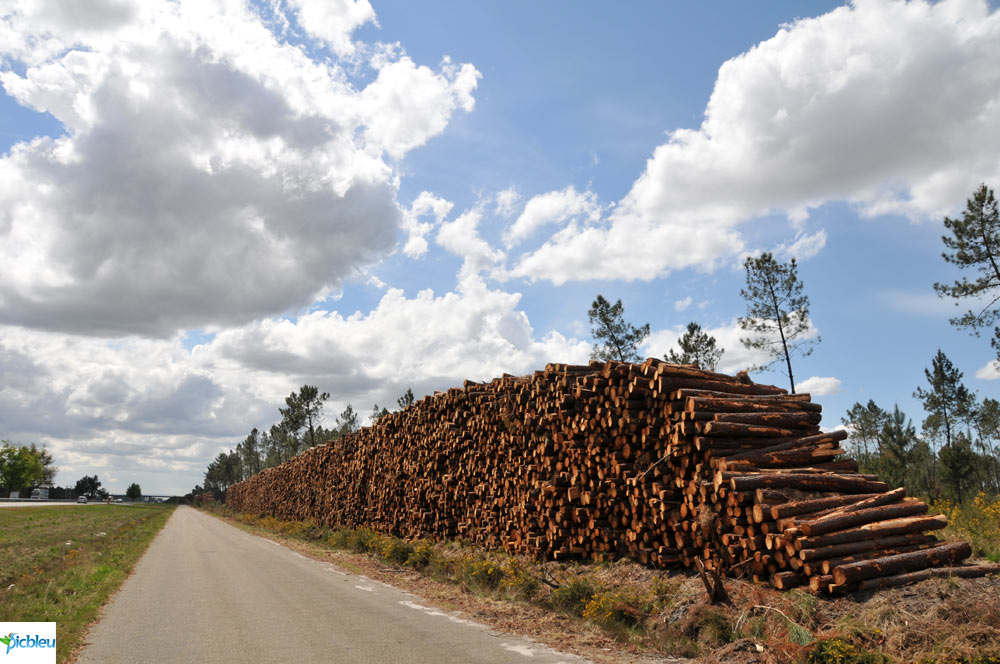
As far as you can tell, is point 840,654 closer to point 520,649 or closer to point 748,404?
point 520,649

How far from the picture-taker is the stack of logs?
6.42 meters

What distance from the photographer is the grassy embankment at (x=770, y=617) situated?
5051mm

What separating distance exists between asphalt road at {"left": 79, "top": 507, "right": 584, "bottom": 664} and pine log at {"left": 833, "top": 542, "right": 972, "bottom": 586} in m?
2.83


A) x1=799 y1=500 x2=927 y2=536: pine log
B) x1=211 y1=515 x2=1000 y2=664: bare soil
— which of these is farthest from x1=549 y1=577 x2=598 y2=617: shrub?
x1=799 y1=500 x2=927 y2=536: pine log

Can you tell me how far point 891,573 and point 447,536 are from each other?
10.1 metres

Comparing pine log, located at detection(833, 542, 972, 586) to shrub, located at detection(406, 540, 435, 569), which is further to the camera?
shrub, located at detection(406, 540, 435, 569)

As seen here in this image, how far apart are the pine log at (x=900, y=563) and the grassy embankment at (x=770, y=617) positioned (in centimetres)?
21

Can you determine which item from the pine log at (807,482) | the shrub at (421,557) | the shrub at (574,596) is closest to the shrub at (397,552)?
the shrub at (421,557)

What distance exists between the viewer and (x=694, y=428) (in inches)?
310

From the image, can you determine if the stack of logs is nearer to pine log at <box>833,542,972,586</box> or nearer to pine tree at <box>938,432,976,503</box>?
pine log at <box>833,542,972,586</box>

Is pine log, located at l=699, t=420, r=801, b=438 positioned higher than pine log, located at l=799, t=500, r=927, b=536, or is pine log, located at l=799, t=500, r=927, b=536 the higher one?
pine log, located at l=699, t=420, r=801, b=438

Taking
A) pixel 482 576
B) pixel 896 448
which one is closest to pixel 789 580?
pixel 482 576

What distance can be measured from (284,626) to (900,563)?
23.0ft

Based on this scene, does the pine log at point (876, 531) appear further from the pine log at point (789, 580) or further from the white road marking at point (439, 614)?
the white road marking at point (439, 614)
